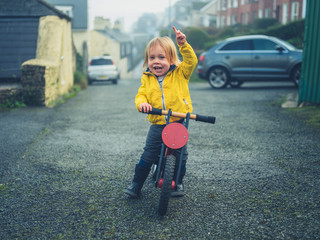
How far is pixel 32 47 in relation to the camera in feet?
39.2

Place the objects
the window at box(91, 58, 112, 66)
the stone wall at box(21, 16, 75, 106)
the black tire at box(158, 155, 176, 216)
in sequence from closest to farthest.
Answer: the black tire at box(158, 155, 176, 216) → the stone wall at box(21, 16, 75, 106) → the window at box(91, 58, 112, 66)

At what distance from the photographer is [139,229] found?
9.91ft

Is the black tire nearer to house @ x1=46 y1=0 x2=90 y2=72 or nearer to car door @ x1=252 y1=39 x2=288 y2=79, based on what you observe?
car door @ x1=252 y1=39 x2=288 y2=79

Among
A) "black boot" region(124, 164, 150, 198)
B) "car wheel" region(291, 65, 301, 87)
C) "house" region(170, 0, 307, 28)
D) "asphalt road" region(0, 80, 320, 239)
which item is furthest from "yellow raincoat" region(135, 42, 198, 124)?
"house" region(170, 0, 307, 28)

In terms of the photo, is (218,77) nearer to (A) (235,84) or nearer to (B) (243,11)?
(A) (235,84)

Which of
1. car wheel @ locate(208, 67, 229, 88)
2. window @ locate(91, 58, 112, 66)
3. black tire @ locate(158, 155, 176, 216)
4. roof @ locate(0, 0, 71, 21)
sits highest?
roof @ locate(0, 0, 71, 21)

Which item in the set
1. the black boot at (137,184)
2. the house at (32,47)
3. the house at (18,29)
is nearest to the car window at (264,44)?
the house at (32,47)

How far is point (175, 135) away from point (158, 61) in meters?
0.74

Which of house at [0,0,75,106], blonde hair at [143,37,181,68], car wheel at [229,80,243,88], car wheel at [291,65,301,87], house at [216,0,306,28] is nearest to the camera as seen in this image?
blonde hair at [143,37,181,68]

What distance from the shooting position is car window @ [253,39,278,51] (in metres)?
13.4

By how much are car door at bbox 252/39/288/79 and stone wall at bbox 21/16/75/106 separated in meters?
6.93

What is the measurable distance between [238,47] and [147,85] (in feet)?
35.9

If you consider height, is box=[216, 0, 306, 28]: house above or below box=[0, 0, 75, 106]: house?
above

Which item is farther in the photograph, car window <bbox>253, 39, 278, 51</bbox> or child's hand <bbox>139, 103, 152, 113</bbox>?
car window <bbox>253, 39, 278, 51</bbox>
